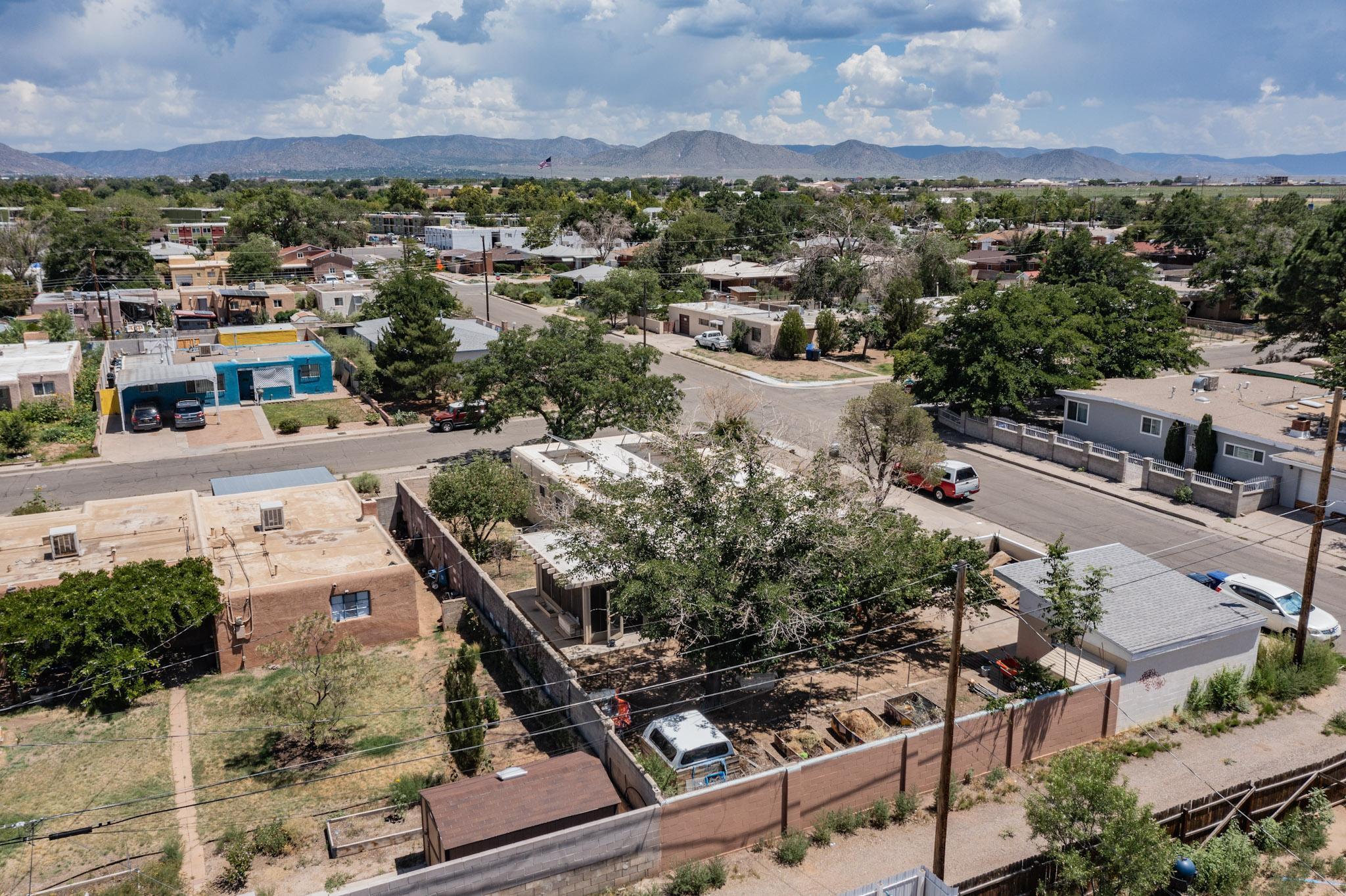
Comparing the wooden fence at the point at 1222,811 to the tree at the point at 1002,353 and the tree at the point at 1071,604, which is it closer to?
the tree at the point at 1071,604

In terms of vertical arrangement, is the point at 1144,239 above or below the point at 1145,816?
above

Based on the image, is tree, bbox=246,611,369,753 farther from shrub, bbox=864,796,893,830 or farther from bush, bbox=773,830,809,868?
shrub, bbox=864,796,893,830

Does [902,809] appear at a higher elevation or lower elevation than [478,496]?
lower

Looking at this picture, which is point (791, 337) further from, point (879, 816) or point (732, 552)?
point (879, 816)

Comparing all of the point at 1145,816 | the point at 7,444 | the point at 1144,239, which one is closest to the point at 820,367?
the point at 7,444

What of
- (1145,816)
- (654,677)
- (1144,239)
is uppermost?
(1144,239)

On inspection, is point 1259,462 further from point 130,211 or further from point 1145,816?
point 130,211

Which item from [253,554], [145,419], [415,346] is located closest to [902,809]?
[253,554]

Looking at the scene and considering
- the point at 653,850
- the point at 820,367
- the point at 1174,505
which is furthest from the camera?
the point at 820,367
